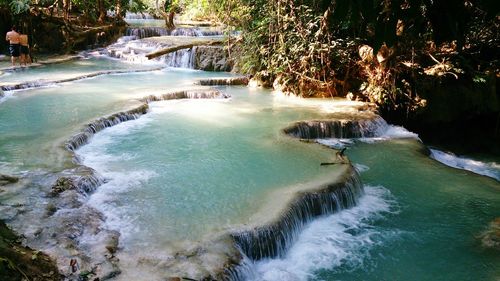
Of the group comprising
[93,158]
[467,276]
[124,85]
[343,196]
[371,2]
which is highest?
[371,2]

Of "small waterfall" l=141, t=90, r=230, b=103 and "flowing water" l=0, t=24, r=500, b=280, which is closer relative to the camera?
"flowing water" l=0, t=24, r=500, b=280

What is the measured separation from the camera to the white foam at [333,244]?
469cm

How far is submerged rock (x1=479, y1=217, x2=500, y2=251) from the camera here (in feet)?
17.4

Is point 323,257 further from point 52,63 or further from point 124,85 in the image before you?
point 52,63

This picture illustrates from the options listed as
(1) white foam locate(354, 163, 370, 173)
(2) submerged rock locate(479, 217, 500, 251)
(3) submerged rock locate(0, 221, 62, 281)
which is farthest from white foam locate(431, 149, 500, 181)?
(3) submerged rock locate(0, 221, 62, 281)

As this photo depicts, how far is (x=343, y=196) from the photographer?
595cm

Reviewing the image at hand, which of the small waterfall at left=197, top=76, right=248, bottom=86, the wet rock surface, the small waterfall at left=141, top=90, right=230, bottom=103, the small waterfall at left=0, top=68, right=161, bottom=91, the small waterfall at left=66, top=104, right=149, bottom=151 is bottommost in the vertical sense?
the small waterfall at left=66, top=104, right=149, bottom=151

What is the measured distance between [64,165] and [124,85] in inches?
255

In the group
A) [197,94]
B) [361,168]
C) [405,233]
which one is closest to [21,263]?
[405,233]

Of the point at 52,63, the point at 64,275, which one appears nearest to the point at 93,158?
the point at 64,275

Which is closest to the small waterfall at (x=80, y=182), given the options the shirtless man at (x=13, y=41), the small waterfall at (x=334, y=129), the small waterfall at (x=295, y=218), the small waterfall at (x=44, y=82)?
the small waterfall at (x=295, y=218)

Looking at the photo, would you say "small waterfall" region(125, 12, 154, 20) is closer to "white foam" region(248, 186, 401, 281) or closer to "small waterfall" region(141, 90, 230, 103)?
"small waterfall" region(141, 90, 230, 103)

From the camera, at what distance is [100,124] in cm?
815

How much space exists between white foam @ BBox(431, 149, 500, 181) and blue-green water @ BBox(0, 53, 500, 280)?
3.12 feet
